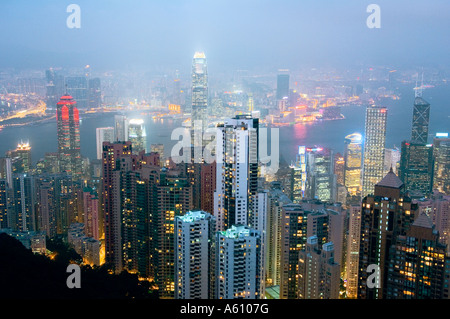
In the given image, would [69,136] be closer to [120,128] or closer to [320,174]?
[120,128]

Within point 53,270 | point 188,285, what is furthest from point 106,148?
point 188,285

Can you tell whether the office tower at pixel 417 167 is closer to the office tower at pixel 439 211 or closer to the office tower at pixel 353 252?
the office tower at pixel 439 211

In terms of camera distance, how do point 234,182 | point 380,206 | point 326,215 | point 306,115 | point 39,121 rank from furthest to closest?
point 39,121 < point 306,115 < point 326,215 < point 234,182 < point 380,206

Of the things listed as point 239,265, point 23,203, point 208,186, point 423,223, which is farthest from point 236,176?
point 23,203

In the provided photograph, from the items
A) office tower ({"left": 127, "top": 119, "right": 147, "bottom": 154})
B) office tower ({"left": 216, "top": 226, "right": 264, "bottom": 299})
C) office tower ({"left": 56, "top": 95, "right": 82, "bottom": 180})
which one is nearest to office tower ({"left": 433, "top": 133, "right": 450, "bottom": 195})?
office tower ({"left": 216, "top": 226, "right": 264, "bottom": 299})
